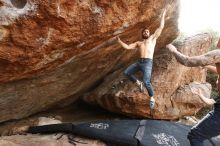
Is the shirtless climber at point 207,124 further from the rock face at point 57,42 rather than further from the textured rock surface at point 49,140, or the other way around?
the textured rock surface at point 49,140


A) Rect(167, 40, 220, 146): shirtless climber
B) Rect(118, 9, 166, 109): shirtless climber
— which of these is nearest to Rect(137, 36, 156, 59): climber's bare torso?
Rect(118, 9, 166, 109): shirtless climber

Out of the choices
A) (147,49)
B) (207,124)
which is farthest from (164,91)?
(207,124)

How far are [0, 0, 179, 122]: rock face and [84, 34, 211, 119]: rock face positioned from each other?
0.83 meters

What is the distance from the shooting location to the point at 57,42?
21.1ft

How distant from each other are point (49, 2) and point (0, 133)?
470 centimetres

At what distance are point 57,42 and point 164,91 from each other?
4616 millimetres

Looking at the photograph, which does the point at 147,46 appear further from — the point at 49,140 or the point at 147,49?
the point at 49,140

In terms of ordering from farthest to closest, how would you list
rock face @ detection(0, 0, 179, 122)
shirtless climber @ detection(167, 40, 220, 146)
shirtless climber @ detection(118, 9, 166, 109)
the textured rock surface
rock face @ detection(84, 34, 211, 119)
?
1. rock face @ detection(84, 34, 211, 119)
2. shirtless climber @ detection(118, 9, 166, 109)
3. the textured rock surface
4. rock face @ detection(0, 0, 179, 122)
5. shirtless climber @ detection(167, 40, 220, 146)

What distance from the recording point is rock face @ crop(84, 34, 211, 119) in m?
9.75

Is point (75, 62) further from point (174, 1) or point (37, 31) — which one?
point (174, 1)

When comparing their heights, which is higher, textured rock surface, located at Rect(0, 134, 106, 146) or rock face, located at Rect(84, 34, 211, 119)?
rock face, located at Rect(84, 34, 211, 119)

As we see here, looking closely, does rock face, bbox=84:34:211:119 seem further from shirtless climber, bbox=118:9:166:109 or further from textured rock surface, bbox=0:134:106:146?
textured rock surface, bbox=0:134:106:146

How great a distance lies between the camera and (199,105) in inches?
401

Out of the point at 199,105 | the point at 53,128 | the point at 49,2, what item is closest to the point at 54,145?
the point at 53,128
